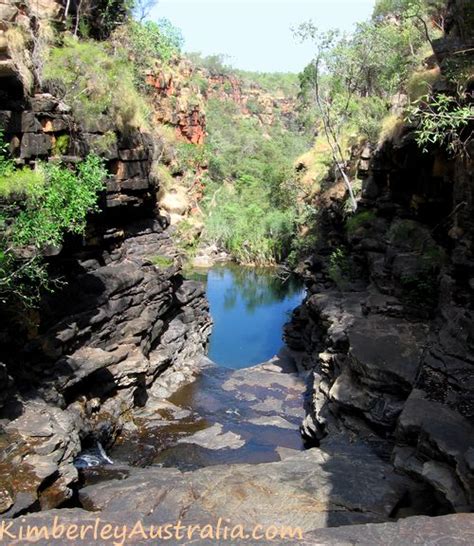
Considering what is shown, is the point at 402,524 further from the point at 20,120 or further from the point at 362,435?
the point at 20,120

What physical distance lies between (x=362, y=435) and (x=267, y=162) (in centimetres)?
6330

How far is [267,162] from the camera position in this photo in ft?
234

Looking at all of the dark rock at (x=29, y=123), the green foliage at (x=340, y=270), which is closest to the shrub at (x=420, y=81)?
the green foliage at (x=340, y=270)

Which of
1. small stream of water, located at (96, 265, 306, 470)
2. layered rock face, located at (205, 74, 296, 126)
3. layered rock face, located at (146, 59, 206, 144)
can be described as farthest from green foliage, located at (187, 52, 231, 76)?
small stream of water, located at (96, 265, 306, 470)

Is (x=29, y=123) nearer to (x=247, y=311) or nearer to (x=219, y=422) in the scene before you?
(x=219, y=422)

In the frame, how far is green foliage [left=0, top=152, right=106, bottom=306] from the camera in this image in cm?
938

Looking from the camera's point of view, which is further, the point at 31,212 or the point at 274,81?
the point at 274,81

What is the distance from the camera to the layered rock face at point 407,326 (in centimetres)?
874

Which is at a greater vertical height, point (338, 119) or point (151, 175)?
point (338, 119)

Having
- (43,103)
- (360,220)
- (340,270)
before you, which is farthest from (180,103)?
(43,103)

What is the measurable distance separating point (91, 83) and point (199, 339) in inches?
472

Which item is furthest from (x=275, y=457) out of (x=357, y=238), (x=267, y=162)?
(x=267, y=162)

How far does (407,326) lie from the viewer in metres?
13.4

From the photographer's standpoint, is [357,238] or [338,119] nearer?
[357,238]
